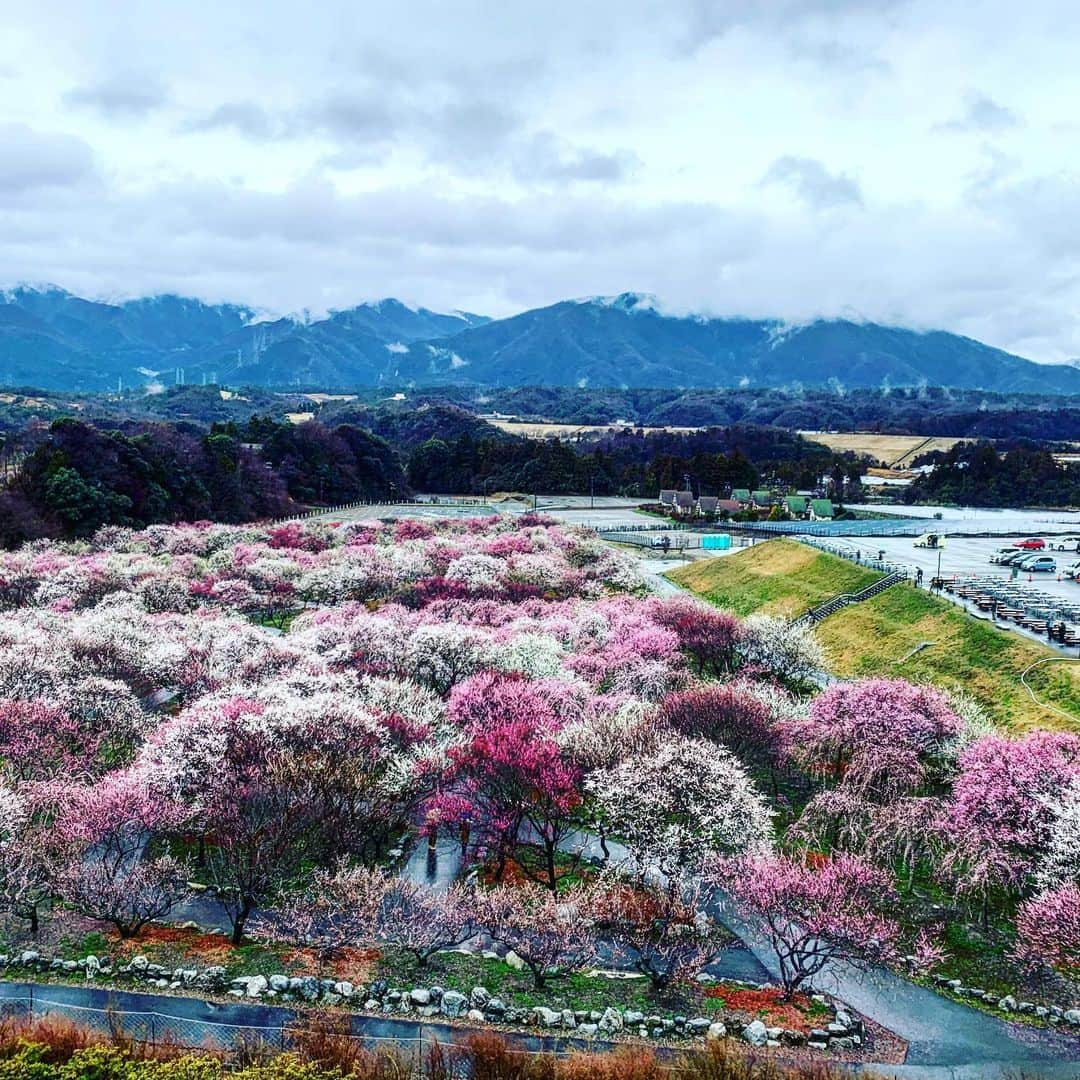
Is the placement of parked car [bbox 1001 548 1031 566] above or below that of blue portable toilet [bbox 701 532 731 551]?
above

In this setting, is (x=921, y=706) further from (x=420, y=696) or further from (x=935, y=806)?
(x=420, y=696)

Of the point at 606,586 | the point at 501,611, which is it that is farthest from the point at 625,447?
the point at 501,611

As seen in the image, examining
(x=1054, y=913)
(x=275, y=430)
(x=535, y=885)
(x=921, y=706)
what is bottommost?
(x=535, y=885)

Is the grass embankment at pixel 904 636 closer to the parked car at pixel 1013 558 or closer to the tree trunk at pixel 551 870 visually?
the parked car at pixel 1013 558

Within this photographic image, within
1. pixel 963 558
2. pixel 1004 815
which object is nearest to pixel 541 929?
pixel 1004 815

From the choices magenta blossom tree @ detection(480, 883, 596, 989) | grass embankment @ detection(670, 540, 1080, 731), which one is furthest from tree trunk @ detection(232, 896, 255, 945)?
grass embankment @ detection(670, 540, 1080, 731)

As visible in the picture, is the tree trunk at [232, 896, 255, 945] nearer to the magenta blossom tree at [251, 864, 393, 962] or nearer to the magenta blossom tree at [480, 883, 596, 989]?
the magenta blossom tree at [251, 864, 393, 962]

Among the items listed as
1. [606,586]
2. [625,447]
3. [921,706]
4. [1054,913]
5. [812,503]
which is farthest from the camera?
[625,447]
